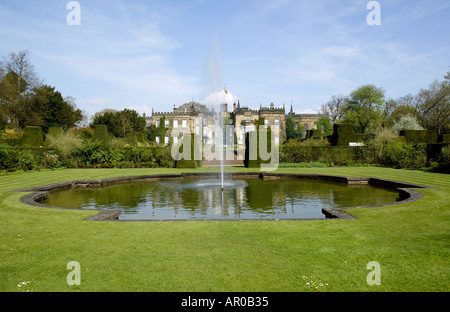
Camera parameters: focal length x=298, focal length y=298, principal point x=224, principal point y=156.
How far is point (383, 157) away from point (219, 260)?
736 inches

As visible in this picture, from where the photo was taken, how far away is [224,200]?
8578 mm

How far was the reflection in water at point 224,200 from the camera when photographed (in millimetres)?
6963

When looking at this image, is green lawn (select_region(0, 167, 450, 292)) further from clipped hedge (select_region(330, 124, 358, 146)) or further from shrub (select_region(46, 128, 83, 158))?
clipped hedge (select_region(330, 124, 358, 146))

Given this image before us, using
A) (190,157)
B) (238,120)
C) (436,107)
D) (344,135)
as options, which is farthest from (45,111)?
(436,107)

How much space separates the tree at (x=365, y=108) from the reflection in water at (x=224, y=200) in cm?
3615

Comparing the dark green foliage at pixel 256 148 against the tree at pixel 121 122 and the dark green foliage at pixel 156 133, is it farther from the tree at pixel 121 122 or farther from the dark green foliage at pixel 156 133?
the dark green foliage at pixel 156 133

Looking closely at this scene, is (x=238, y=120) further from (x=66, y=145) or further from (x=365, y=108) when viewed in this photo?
(x=66, y=145)

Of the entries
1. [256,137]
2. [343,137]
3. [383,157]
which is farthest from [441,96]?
[256,137]

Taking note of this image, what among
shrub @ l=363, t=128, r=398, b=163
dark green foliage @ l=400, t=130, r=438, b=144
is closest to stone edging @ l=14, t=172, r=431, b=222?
shrub @ l=363, t=128, r=398, b=163

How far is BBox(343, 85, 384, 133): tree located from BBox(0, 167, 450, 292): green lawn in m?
41.6

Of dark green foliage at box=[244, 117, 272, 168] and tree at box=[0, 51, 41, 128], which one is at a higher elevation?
tree at box=[0, 51, 41, 128]

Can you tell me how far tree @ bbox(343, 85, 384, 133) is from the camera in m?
43.7
